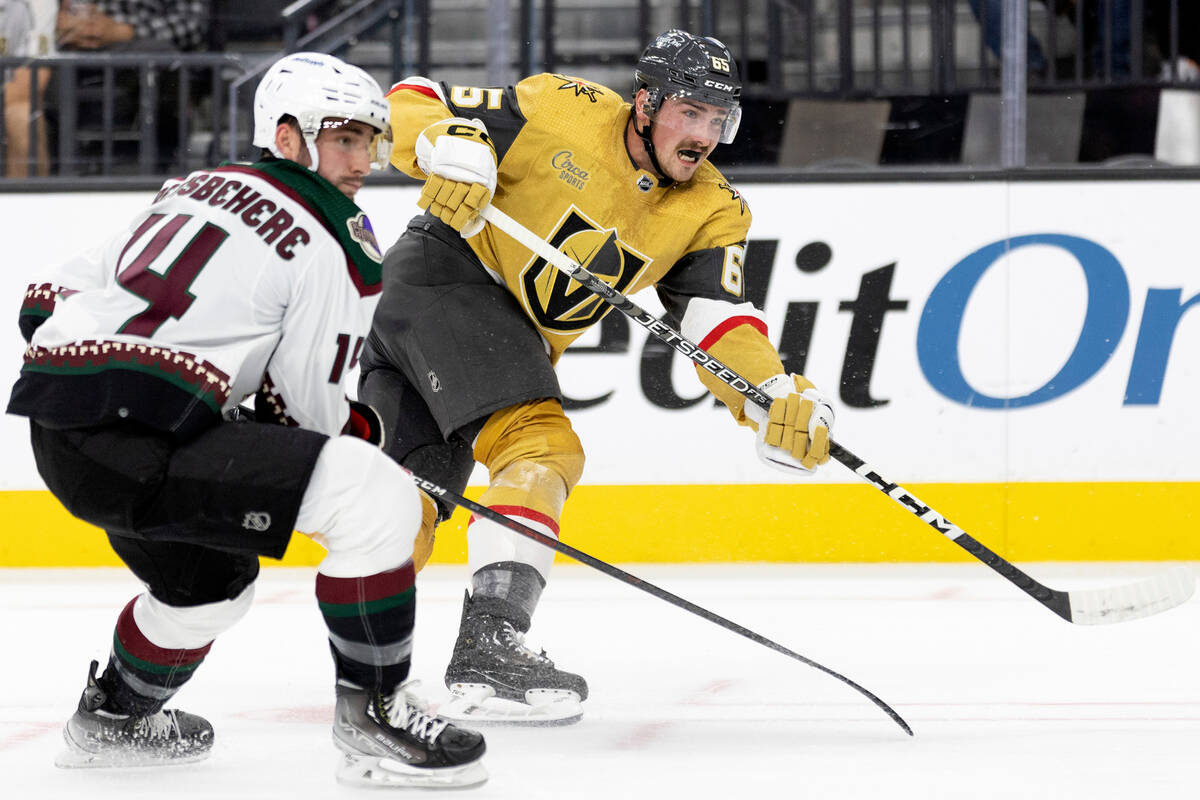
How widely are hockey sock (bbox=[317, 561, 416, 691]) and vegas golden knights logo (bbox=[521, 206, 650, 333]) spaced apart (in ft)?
2.54

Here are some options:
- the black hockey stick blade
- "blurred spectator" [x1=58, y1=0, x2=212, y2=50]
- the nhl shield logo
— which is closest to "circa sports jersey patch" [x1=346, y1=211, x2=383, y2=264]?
the nhl shield logo

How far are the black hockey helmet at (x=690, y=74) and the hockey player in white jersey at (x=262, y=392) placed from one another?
0.64 m

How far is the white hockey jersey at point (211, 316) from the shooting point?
1.73m

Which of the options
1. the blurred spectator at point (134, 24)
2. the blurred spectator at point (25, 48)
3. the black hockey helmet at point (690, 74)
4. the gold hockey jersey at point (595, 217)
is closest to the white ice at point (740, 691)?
the gold hockey jersey at point (595, 217)

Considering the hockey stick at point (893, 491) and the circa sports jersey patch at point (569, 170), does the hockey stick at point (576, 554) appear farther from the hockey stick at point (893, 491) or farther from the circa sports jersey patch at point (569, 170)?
the circa sports jersey patch at point (569, 170)

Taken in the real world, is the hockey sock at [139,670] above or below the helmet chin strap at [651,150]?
below

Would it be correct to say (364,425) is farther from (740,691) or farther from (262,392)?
(740,691)

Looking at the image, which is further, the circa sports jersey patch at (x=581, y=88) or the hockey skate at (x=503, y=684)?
the circa sports jersey patch at (x=581, y=88)

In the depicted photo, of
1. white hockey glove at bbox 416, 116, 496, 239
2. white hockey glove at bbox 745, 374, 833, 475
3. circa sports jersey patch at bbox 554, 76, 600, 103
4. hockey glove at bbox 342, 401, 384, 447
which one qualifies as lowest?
white hockey glove at bbox 745, 374, 833, 475

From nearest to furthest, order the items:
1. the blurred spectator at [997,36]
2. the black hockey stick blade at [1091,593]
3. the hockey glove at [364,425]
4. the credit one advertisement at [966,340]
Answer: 1. the hockey glove at [364,425]
2. the black hockey stick blade at [1091,593]
3. the credit one advertisement at [966,340]
4. the blurred spectator at [997,36]

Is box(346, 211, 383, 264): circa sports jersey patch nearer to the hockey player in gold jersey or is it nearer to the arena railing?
the hockey player in gold jersey

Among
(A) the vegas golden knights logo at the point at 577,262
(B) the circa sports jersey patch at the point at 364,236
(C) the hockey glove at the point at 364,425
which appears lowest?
(C) the hockey glove at the point at 364,425

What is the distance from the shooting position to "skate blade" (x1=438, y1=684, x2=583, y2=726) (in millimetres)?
2211

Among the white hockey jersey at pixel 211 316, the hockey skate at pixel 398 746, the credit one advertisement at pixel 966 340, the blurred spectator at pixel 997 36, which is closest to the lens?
the white hockey jersey at pixel 211 316
